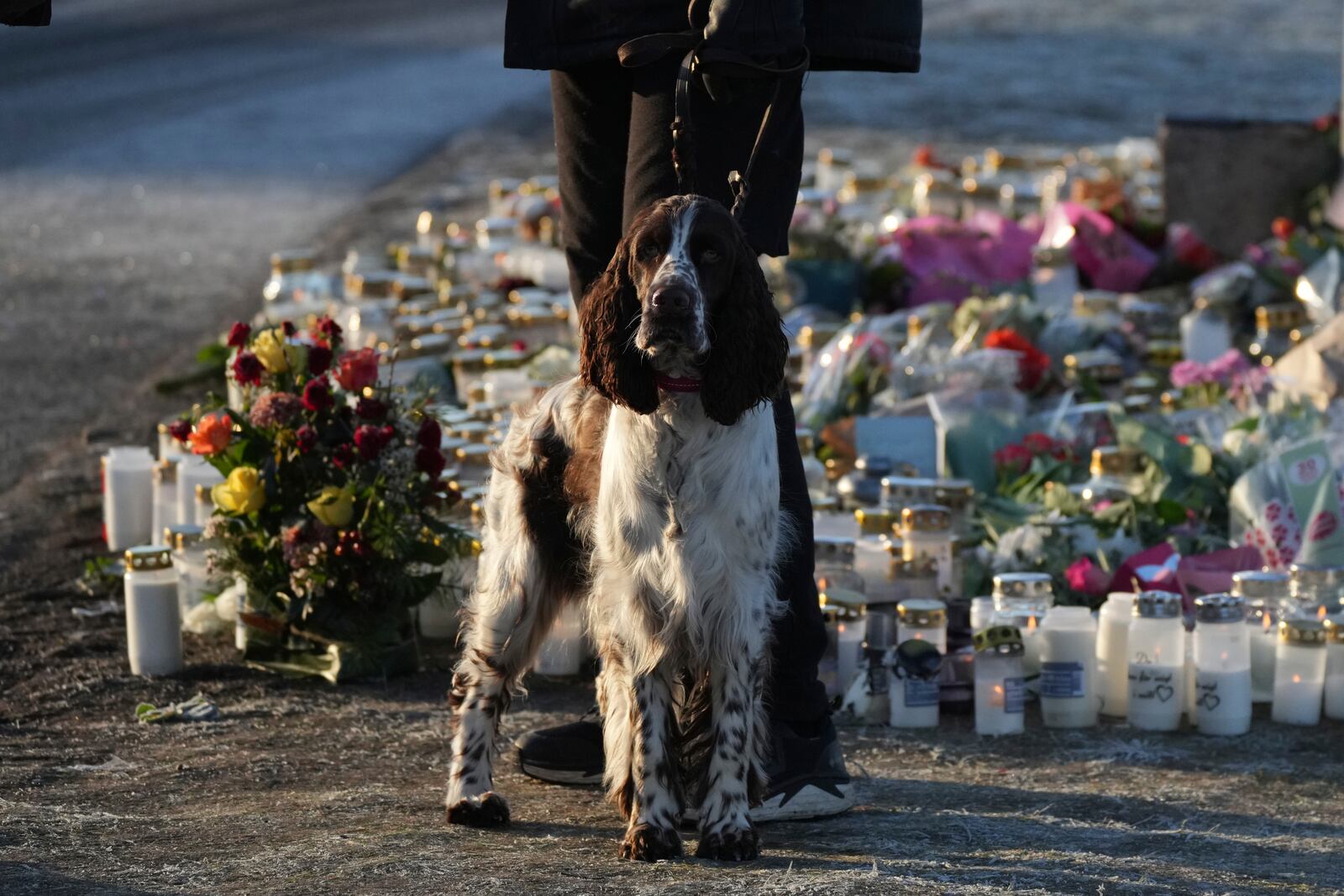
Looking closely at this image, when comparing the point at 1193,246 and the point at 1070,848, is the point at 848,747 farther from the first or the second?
the point at 1193,246

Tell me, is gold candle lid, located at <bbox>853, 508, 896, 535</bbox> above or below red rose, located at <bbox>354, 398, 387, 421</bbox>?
below

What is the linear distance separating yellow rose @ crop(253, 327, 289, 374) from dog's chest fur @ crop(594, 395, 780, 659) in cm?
172

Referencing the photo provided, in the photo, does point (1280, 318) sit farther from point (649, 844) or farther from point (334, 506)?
point (649, 844)

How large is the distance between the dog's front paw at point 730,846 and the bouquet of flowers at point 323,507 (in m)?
1.59

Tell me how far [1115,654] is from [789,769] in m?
1.22

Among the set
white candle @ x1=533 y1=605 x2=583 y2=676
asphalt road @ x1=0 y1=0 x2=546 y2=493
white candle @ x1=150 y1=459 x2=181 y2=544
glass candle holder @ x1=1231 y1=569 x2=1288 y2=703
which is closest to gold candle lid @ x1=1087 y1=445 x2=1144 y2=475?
glass candle holder @ x1=1231 y1=569 x2=1288 y2=703

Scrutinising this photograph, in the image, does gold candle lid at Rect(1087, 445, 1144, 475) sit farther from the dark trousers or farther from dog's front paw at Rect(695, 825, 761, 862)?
dog's front paw at Rect(695, 825, 761, 862)

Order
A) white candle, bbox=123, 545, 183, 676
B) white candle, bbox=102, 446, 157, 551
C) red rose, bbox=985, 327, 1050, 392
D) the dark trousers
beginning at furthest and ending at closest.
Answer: red rose, bbox=985, 327, 1050, 392 → white candle, bbox=102, 446, 157, 551 → white candle, bbox=123, 545, 183, 676 → the dark trousers

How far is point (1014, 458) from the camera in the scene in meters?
6.06

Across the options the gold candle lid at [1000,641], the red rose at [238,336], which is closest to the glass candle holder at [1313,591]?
the gold candle lid at [1000,641]

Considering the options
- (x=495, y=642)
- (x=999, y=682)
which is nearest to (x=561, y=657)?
(x=495, y=642)

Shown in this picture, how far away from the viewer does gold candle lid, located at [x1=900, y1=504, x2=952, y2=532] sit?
5180mm

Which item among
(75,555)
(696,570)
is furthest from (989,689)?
(75,555)

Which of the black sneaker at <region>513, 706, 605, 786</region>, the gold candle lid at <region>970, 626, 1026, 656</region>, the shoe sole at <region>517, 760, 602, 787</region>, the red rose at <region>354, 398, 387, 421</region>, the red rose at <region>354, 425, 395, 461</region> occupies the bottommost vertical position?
the shoe sole at <region>517, 760, 602, 787</region>
